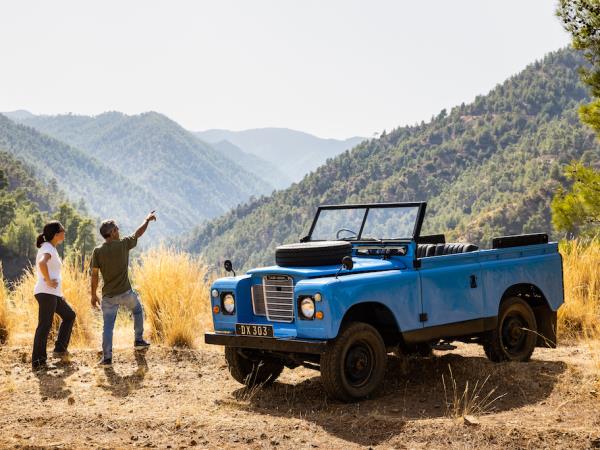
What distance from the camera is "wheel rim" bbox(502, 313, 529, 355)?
8047mm

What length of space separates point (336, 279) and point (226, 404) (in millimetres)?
1553

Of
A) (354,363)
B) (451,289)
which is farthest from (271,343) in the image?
(451,289)

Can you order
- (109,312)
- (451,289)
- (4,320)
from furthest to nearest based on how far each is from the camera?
1. (4,320)
2. (109,312)
3. (451,289)

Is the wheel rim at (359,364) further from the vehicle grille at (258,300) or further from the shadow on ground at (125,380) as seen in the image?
the shadow on ground at (125,380)

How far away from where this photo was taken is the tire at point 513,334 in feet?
25.8

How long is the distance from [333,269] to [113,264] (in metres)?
3.06

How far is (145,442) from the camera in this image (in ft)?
18.5

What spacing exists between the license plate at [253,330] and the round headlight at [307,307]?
1.27 ft

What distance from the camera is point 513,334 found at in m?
8.09

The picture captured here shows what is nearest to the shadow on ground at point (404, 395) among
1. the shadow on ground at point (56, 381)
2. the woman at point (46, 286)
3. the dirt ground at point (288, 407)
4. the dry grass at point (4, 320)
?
the dirt ground at point (288, 407)

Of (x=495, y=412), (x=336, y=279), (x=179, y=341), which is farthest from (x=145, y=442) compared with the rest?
(x=179, y=341)

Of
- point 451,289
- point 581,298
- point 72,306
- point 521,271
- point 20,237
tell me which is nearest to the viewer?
point 451,289

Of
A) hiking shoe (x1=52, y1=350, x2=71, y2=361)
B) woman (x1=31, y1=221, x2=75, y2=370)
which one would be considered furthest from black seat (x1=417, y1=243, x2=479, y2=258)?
hiking shoe (x1=52, y1=350, x2=71, y2=361)

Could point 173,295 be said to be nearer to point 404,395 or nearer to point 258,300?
point 258,300
